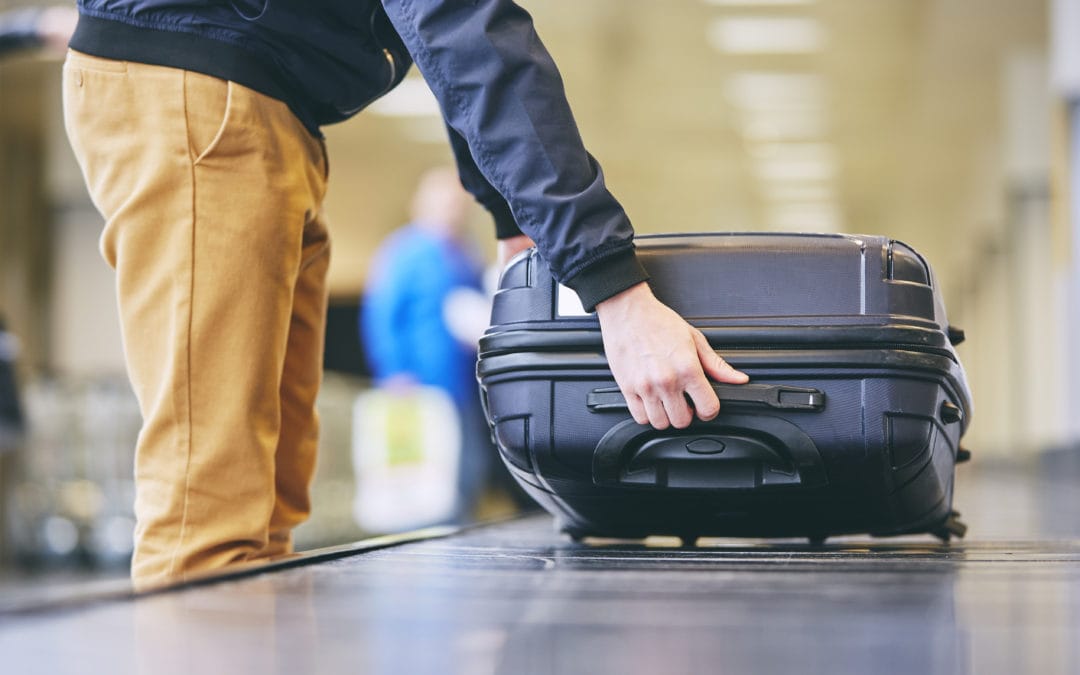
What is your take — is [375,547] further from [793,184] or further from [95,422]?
[793,184]

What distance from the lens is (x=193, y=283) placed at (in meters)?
1.36

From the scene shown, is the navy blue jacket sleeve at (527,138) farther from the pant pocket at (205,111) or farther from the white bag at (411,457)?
the white bag at (411,457)

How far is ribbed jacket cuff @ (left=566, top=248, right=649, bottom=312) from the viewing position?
129 cm

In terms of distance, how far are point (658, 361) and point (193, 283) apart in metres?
0.53

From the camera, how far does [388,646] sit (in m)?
0.78

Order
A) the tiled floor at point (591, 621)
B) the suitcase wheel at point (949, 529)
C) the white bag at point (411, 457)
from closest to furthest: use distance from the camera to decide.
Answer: the tiled floor at point (591, 621)
the suitcase wheel at point (949, 529)
the white bag at point (411, 457)

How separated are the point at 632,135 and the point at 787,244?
10754 mm

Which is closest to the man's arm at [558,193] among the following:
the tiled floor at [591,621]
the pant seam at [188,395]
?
the tiled floor at [591,621]

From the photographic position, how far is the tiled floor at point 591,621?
28.5 inches

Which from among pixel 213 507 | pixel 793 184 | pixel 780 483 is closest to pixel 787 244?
pixel 780 483

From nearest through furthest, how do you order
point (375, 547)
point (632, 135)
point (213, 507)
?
1. point (213, 507)
2. point (375, 547)
3. point (632, 135)

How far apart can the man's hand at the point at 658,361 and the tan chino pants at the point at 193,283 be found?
403mm

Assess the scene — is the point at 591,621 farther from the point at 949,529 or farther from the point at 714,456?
the point at 949,529

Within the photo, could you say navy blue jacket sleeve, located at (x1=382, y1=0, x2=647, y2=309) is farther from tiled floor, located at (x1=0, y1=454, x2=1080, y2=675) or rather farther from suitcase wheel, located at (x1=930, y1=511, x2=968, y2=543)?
suitcase wheel, located at (x1=930, y1=511, x2=968, y2=543)
